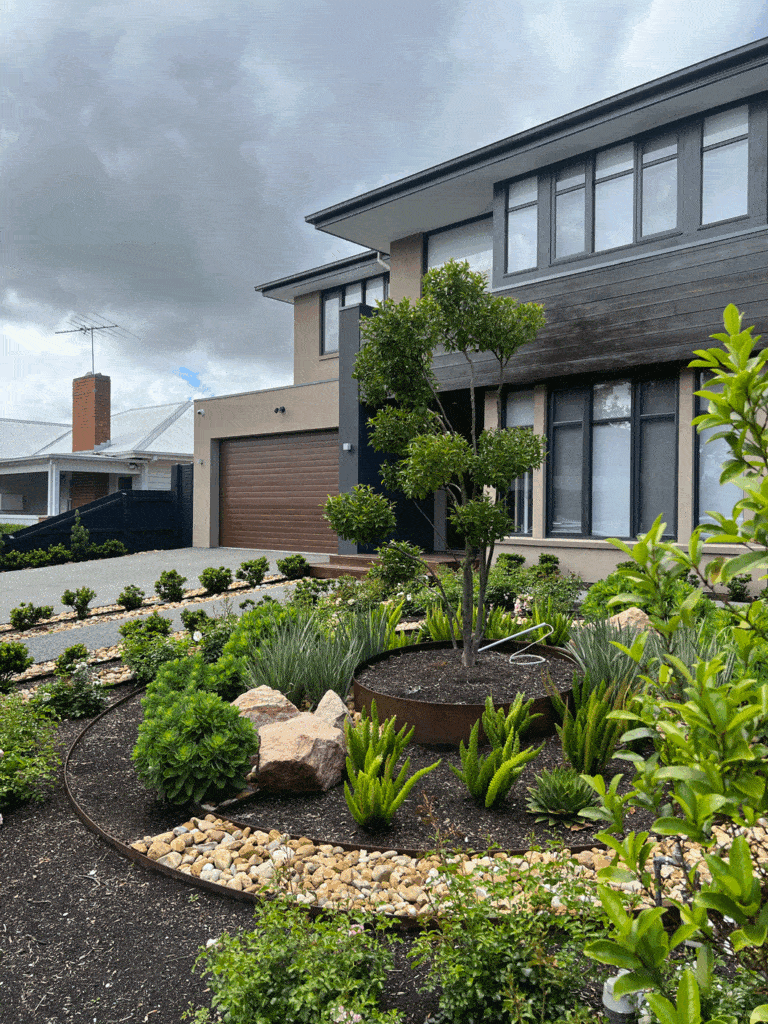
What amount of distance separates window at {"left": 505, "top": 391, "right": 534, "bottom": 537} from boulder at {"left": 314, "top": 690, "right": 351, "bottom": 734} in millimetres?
7864

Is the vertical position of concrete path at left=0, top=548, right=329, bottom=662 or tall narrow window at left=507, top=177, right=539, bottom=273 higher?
tall narrow window at left=507, top=177, right=539, bottom=273

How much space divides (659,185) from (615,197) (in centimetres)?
68

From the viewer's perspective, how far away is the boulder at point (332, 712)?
14.0 ft

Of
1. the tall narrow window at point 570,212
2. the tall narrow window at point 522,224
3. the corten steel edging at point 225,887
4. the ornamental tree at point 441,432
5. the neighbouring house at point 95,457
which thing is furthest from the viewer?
the neighbouring house at point 95,457

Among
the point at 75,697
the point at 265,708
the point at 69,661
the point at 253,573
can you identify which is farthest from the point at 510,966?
the point at 253,573

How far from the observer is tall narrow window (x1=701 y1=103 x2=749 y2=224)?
984cm

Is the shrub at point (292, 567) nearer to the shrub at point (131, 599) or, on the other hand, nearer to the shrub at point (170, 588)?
the shrub at point (170, 588)

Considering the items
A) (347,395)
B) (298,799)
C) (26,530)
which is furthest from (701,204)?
(26,530)

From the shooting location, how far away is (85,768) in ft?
14.0

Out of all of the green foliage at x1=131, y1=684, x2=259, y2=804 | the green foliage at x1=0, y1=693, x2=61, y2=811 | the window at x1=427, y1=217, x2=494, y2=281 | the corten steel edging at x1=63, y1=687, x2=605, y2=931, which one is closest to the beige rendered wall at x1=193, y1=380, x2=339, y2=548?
the window at x1=427, y1=217, x2=494, y2=281

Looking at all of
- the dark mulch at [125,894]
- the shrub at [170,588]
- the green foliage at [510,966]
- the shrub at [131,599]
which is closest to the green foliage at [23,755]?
the dark mulch at [125,894]

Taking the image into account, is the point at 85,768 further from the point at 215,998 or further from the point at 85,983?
the point at 215,998

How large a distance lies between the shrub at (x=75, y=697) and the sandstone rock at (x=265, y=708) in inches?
61.5

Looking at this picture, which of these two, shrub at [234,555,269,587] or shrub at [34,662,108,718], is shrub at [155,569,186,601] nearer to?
shrub at [234,555,269,587]
